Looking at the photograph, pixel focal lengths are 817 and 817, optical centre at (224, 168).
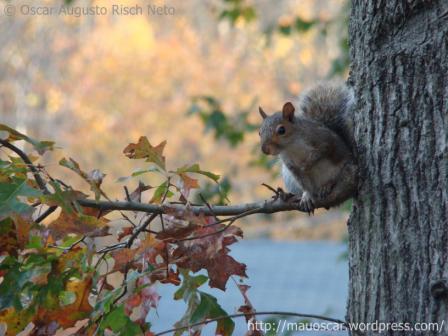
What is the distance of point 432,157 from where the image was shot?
1.75 meters

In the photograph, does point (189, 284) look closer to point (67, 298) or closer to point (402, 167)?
point (67, 298)

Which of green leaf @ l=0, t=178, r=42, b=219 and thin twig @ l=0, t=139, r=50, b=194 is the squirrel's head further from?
green leaf @ l=0, t=178, r=42, b=219

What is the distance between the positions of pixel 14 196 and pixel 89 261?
21cm

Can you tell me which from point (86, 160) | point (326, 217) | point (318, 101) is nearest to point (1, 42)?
point (86, 160)

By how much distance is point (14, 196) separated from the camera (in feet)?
5.39

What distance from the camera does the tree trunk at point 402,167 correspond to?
1737 mm

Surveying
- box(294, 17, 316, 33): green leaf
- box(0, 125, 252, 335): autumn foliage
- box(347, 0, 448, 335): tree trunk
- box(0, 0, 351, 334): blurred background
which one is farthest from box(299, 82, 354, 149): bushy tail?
box(0, 0, 351, 334): blurred background

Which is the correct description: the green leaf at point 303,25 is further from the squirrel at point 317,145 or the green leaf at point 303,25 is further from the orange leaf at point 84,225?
the orange leaf at point 84,225

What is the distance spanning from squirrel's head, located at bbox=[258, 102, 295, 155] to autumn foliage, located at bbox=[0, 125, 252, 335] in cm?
65

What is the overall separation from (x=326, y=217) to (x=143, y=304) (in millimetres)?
13908

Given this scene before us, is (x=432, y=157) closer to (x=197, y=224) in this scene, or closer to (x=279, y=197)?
(x=279, y=197)

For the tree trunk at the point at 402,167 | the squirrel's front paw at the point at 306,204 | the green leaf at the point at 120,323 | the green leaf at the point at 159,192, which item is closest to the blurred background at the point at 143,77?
the squirrel's front paw at the point at 306,204

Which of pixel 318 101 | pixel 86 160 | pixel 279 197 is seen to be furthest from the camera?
pixel 86 160

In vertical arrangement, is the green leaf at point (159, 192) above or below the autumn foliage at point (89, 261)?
above
